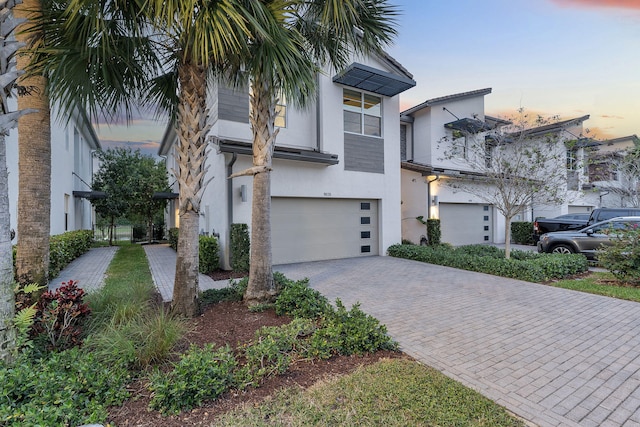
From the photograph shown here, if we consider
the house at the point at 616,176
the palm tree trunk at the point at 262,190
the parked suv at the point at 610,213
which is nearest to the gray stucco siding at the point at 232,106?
the palm tree trunk at the point at 262,190

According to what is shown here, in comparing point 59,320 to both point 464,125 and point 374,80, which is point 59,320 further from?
point 464,125

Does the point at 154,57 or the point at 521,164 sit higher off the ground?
the point at 154,57

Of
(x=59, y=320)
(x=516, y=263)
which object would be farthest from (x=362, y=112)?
(x=59, y=320)

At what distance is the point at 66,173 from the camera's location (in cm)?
1444

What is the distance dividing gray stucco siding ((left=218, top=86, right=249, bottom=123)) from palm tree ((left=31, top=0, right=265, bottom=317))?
4.17m

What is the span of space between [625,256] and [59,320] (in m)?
11.4

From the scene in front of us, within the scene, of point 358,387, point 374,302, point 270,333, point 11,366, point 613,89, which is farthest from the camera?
point 613,89

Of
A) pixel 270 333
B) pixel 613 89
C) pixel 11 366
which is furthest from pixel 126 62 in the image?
pixel 613 89

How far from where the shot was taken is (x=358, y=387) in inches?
118

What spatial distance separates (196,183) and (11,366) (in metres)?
3.01

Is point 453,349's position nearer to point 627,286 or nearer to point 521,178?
point 627,286

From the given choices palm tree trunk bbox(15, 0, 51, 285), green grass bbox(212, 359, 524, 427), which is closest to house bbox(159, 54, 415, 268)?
palm tree trunk bbox(15, 0, 51, 285)

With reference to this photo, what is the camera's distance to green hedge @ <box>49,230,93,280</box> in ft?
Answer: 27.9

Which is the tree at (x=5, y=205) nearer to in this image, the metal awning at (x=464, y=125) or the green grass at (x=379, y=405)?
the green grass at (x=379, y=405)
